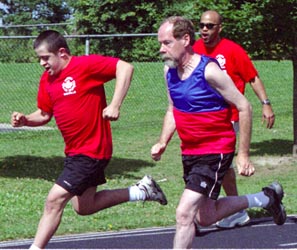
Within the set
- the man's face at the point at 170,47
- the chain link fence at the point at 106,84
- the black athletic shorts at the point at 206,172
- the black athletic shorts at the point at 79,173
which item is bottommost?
the chain link fence at the point at 106,84

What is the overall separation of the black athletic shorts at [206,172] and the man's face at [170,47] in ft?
2.45

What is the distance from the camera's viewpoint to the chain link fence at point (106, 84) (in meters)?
23.0

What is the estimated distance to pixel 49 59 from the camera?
7.68 metres

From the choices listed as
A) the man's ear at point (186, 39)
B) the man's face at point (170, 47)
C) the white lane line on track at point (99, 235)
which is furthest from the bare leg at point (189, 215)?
the white lane line on track at point (99, 235)

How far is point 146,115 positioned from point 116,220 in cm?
1361

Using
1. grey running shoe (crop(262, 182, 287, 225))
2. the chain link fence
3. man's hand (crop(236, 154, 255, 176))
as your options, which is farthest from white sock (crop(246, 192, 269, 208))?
the chain link fence

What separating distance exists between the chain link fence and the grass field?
0.03 metres

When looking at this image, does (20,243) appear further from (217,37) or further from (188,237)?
(217,37)

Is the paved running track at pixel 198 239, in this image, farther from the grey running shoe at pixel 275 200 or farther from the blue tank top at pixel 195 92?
the blue tank top at pixel 195 92

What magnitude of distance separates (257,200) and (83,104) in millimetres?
1885

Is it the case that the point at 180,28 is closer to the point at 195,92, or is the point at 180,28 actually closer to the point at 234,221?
the point at 195,92

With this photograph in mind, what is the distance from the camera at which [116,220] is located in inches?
407

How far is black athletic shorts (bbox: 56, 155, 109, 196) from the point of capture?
762 cm

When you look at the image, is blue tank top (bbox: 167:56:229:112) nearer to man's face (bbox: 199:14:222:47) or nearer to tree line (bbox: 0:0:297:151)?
man's face (bbox: 199:14:222:47)
